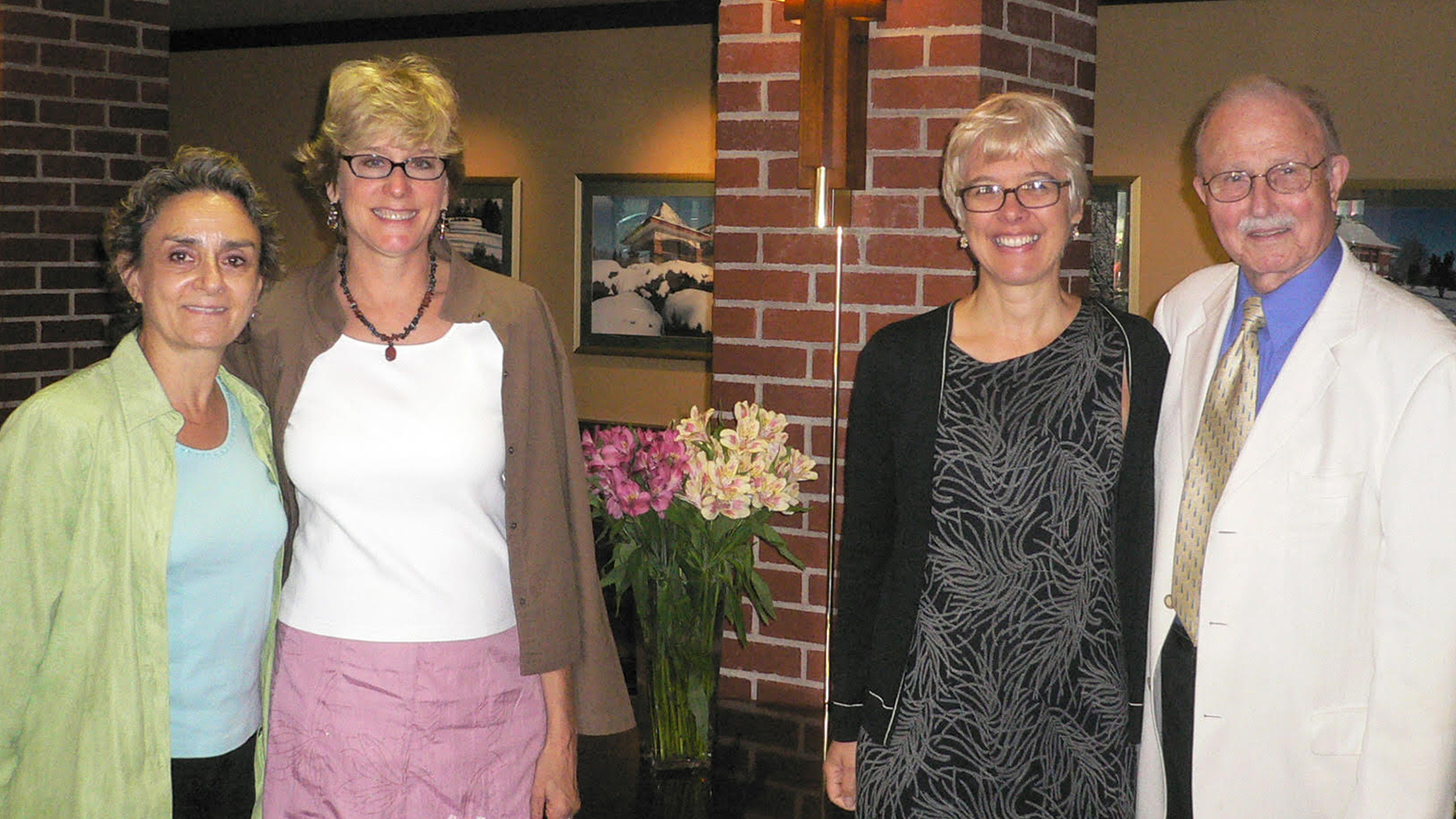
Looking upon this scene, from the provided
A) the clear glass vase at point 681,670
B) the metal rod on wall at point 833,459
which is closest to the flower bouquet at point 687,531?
the clear glass vase at point 681,670

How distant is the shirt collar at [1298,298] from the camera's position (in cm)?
213

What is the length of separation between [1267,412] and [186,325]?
1.66 m

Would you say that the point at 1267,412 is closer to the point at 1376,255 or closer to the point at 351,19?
the point at 1376,255

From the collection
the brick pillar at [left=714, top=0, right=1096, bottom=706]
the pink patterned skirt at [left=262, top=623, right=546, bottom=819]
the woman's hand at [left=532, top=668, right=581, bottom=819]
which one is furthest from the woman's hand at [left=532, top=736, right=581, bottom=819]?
the brick pillar at [left=714, top=0, right=1096, bottom=706]

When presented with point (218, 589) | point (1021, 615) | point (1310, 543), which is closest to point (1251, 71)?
point (1310, 543)

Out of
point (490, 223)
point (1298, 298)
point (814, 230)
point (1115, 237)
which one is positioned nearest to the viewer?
point (1298, 298)

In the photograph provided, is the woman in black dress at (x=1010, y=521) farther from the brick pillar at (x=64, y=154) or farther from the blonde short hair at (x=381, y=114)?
the brick pillar at (x=64, y=154)

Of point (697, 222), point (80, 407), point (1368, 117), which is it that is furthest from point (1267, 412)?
point (697, 222)

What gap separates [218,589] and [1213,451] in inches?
61.4

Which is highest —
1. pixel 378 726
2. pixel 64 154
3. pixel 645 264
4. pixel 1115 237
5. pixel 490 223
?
pixel 490 223

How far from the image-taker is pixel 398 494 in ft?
6.93

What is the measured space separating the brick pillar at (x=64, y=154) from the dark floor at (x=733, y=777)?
230 cm

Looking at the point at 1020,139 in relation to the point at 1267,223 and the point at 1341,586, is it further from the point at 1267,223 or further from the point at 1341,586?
the point at 1341,586

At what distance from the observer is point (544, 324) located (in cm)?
229
